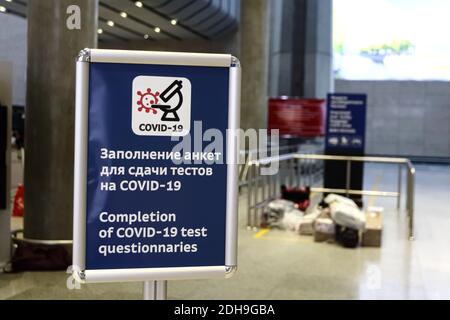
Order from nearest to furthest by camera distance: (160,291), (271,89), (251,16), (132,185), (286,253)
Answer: (132,185) → (160,291) → (286,253) → (251,16) → (271,89)

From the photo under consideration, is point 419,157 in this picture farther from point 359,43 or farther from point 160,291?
point 160,291

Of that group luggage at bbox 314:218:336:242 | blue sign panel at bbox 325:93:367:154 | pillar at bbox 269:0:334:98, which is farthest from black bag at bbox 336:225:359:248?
pillar at bbox 269:0:334:98

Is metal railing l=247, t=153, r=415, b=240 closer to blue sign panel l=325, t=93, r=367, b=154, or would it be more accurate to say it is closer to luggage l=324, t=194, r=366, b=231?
blue sign panel l=325, t=93, r=367, b=154

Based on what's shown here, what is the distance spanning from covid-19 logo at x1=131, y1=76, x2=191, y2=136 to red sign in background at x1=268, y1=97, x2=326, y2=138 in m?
17.7

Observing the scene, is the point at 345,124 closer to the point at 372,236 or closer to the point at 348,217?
the point at 348,217

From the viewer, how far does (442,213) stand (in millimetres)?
10633

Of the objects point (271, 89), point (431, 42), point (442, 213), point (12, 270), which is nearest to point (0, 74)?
point (12, 270)

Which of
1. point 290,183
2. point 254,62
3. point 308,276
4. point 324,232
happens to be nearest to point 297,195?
point 290,183

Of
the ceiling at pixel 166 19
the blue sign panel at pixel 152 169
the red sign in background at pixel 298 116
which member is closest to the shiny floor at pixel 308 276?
the blue sign panel at pixel 152 169

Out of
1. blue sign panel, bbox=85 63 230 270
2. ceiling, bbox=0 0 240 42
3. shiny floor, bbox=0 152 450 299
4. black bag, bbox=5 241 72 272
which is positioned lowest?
shiny floor, bbox=0 152 450 299

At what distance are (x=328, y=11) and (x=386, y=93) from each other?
574 cm

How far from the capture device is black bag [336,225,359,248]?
281 inches

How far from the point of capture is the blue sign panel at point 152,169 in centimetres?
178

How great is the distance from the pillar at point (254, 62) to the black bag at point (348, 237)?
8978 mm
